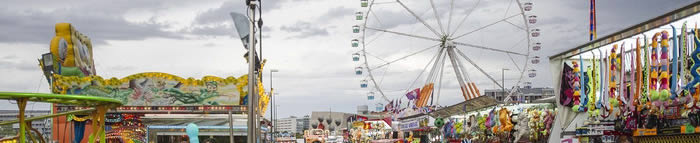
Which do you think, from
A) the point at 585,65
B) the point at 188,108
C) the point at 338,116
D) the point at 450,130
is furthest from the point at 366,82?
the point at 338,116

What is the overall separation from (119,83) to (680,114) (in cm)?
2312

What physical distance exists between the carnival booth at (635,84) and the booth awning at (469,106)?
361 inches

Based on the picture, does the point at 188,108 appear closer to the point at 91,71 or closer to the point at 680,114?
the point at 91,71

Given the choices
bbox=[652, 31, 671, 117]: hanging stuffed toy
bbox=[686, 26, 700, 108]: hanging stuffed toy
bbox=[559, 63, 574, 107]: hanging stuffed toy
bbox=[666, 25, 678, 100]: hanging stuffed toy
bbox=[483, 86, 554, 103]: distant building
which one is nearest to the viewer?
bbox=[686, 26, 700, 108]: hanging stuffed toy

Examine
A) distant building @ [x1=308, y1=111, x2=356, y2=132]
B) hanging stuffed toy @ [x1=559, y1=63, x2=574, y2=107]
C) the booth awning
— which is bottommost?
distant building @ [x1=308, y1=111, x2=356, y2=132]

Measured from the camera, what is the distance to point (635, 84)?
54.8 feet

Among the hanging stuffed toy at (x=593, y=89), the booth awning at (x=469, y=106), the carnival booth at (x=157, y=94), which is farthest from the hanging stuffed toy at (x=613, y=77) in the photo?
the carnival booth at (x=157, y=94)

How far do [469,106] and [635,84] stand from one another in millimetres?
16149

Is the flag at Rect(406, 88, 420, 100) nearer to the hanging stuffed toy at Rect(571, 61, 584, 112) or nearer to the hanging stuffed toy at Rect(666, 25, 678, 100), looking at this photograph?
the hanging stuffed toy at Rect(571, 61, 584, 112)

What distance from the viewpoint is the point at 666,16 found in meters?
14.7

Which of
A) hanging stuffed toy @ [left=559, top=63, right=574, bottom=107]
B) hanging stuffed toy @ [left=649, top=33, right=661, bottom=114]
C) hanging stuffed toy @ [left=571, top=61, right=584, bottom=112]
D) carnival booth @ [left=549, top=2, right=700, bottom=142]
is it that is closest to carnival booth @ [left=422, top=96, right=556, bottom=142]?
hanging stuffed toy @ [left=559, top=63, right=574, bottom=107]

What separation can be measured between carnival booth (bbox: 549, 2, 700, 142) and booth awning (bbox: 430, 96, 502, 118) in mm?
9177

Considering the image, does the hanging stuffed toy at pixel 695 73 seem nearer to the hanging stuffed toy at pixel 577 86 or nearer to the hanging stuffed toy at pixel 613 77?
the hanging stuffed toy at pixel 613 77

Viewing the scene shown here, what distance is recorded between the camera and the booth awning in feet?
99.8
